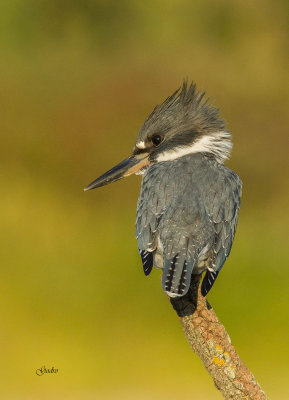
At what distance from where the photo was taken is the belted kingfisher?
121 inches

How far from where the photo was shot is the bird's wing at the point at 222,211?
124 inches

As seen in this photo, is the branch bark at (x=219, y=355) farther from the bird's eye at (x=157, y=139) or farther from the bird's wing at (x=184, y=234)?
the bird's eye at (x=157, y=139)

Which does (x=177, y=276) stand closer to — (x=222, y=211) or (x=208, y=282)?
(x=208, y=282)

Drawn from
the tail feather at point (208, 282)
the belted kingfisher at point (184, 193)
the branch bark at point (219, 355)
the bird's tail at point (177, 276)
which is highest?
the belted kingfisher at point (184, 193)

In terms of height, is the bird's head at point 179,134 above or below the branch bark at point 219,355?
above

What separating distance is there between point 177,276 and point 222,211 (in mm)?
425

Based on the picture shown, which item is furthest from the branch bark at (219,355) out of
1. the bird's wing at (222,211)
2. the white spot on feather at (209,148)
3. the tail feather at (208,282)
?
the white spot on feather at (209,148)

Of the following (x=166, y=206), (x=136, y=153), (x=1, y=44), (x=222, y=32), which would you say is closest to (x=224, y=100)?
(x=222, y=32)

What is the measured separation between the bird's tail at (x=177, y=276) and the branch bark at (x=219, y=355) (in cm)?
11

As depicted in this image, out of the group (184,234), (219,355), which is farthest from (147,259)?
(219,355)

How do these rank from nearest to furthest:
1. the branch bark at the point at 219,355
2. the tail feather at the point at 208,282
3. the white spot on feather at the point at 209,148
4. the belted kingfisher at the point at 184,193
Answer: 1. the branch bark at the point at 219,355
2. the tail feather at the point at 208,282
3. the belted kingfisher at the point at 184,193
4. the white spot on feather at the point at 209,148

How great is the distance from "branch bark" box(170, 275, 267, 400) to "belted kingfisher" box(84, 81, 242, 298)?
99 mm

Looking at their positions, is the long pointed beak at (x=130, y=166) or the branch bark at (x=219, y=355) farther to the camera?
the long pointed beak at (x=130, y=166)

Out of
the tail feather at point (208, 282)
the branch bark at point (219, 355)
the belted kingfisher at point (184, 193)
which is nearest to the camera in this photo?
the branch bark at point (219, 355)
